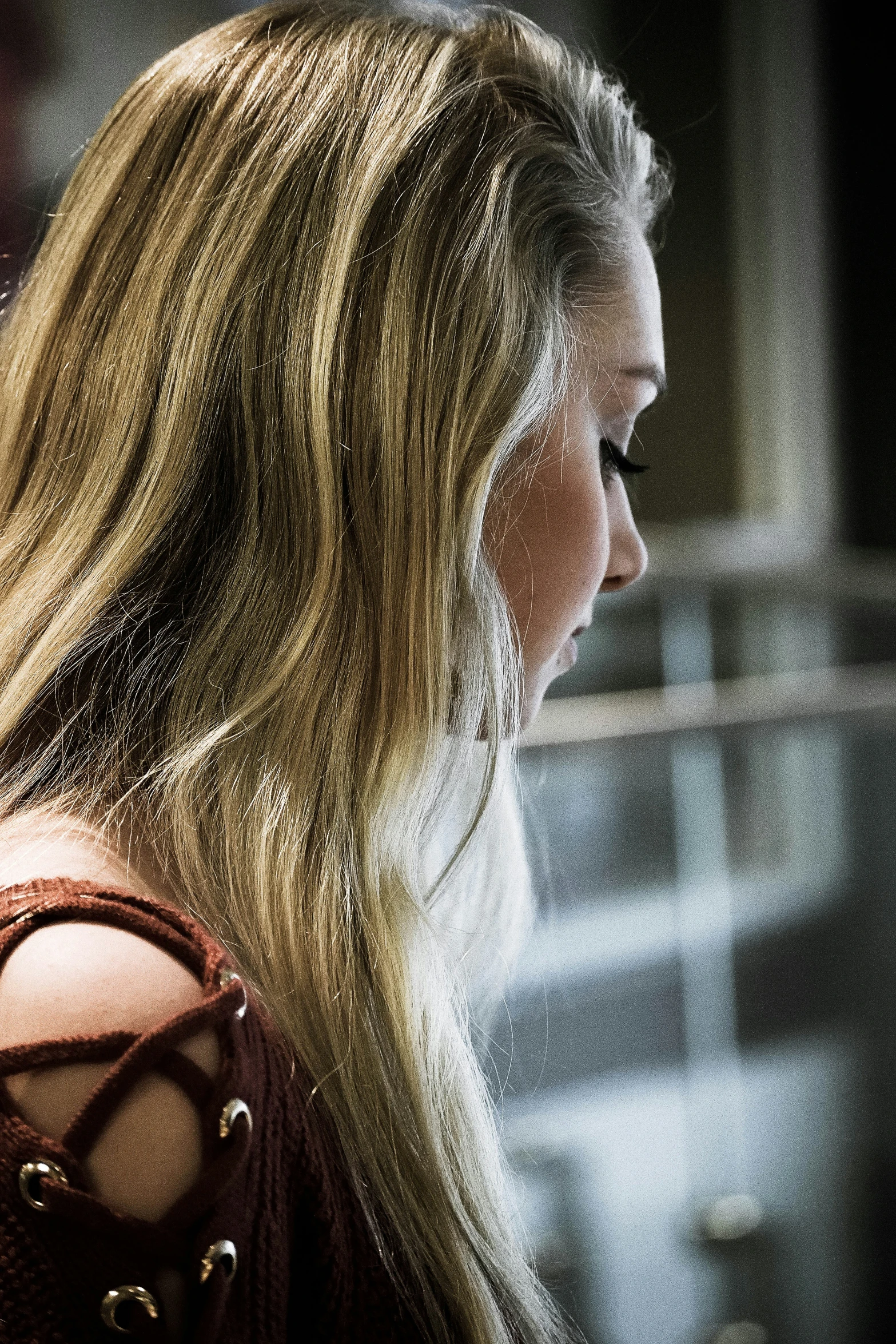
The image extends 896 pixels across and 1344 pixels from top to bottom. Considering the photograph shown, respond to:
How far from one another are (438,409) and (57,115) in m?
2.01

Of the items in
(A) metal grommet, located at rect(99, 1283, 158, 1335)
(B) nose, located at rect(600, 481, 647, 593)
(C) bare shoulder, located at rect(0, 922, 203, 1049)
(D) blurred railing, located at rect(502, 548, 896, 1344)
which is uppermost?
(B) nose, located at rect(600, 481, 647, 593)

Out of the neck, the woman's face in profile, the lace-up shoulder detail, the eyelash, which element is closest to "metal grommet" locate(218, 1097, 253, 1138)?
the lace-up shoulder detail

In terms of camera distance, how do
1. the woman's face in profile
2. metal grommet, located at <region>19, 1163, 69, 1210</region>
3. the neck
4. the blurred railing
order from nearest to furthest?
metal grommet, located at <region>19, 1163, 69, 1210</region> → the neck → the woman's face in profile → the blurred railing

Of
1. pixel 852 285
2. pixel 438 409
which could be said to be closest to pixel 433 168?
pixel 438 409

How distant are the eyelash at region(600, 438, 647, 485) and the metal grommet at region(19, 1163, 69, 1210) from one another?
0.54 metres

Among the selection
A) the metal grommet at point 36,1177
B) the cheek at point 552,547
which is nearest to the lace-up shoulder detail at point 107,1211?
the metal grommet at point 36,1177

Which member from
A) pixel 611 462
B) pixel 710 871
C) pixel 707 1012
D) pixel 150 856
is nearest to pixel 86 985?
pixel 150 856

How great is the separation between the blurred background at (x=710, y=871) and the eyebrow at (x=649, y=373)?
455mm

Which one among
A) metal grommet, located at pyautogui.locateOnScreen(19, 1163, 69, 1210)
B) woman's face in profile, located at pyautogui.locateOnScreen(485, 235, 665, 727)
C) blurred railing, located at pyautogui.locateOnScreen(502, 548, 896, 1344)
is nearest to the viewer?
metal grommet, located at pyautogui.locateOnScreen(19, 1163, 69, 1210)

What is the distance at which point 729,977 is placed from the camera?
1.42 metres

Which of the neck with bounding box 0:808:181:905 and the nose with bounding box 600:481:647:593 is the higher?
the nose with bounding box 600:481:647:593

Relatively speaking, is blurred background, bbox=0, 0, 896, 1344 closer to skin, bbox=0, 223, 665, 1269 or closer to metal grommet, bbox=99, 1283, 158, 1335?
skin, bbox=0, 223, 665, 1269

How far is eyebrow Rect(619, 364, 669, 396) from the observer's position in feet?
2.71

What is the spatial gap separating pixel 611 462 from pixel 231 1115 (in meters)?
0.51
